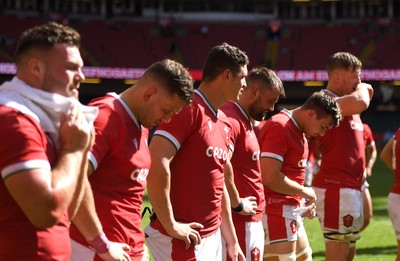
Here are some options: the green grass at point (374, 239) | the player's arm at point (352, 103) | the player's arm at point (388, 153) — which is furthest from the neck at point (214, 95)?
the green grass at point (374, 239)

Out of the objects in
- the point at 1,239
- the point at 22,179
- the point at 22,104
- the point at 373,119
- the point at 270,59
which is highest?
the point at 22,104

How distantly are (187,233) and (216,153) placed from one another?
0.57m

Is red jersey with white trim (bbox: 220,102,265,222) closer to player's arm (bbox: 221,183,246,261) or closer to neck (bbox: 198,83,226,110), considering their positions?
player's arm (bbox: 221,183,246,261)

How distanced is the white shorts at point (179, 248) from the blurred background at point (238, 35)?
109 ft

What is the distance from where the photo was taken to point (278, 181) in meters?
5.82

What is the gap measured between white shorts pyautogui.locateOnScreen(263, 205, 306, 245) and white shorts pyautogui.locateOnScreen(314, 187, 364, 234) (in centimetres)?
73

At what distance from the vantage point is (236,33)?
43.8 meters

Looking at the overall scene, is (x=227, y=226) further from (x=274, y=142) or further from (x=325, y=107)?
(x=325, y=107)

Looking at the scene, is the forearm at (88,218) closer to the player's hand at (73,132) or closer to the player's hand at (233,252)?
the player's hand at (73,132)

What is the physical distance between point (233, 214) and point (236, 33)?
39.0m

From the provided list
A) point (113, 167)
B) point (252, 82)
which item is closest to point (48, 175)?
point (113, 167)

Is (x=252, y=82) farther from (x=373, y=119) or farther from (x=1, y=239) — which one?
(x=373, y=119)

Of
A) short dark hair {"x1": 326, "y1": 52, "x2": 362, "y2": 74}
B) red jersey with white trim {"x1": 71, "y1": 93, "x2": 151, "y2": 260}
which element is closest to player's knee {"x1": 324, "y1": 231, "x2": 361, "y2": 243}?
short dark hair {"x1": 326, "y1": 52, "x2": 362, "y2": 74}

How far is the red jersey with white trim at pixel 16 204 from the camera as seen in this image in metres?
2.71
